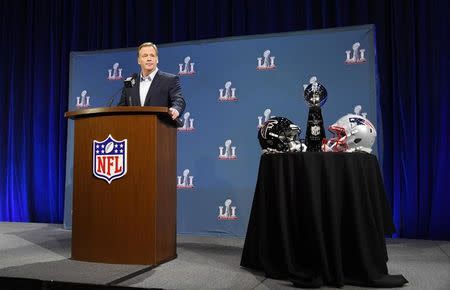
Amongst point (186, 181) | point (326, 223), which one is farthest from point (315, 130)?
point (186, 181)

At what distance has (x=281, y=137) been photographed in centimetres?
276

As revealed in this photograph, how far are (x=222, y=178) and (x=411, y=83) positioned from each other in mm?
2147

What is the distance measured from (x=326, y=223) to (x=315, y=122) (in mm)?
624

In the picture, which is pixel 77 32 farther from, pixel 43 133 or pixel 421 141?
pixel 421 141

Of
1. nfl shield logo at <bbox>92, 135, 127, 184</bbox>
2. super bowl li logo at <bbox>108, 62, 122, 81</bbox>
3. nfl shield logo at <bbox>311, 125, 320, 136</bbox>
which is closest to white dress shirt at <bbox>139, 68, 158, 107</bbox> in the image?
nfl shield logo at <bbox>92, 135, 127, 184</bbox>

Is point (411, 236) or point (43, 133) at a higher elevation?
point (43, 133)

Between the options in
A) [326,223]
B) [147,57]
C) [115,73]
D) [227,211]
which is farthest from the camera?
[115,73]

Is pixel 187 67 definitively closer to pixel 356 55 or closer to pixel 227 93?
pixel 227 93

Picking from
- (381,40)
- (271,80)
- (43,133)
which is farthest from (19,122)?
(381,40)

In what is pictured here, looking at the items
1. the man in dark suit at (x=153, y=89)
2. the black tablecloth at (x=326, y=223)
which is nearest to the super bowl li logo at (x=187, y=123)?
the man in dark suit at (x=153, y=89)

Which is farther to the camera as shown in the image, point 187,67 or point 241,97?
point 187,67

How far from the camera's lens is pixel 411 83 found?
15.1 feet

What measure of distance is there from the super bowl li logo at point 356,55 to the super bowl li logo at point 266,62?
700mm

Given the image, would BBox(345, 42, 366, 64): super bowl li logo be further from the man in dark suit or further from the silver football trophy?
the man in dark suit
